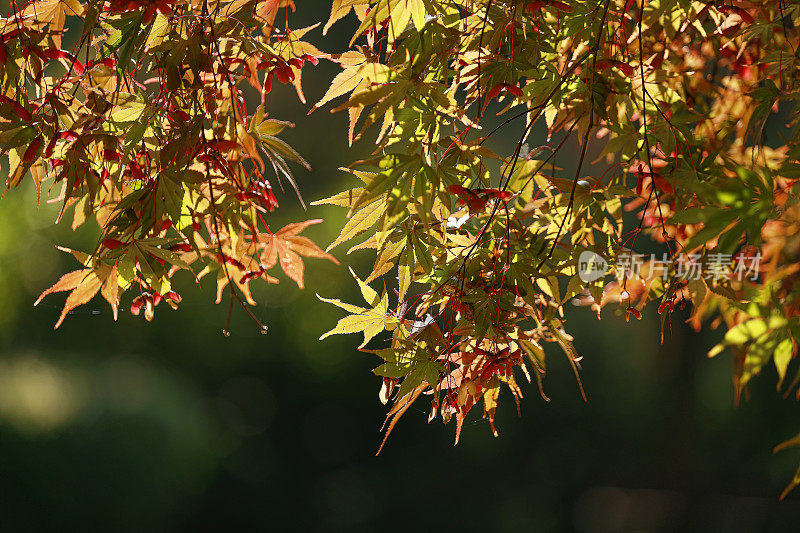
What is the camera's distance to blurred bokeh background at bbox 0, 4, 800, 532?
2.46 m

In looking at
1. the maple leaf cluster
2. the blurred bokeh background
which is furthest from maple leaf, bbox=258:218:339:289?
the blurred bokeh background

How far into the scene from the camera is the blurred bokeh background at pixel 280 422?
96.7 inches

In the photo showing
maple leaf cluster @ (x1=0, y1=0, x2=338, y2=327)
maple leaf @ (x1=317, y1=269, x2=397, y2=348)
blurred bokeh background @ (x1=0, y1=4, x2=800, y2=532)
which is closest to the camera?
maple leaf cluster @ (x1=0, y1=0, x2=338, y2=327)

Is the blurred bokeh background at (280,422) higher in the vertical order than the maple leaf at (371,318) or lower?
lower

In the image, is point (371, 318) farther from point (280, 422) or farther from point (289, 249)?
point (280, 422)

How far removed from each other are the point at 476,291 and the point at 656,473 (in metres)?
1.99

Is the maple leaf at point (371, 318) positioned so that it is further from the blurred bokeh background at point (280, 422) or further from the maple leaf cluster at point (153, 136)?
the blurred bokeh background at point (280, 422)

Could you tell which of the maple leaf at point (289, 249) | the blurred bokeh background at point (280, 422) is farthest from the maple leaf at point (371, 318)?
the blurred bokeh background at point (280, 422)

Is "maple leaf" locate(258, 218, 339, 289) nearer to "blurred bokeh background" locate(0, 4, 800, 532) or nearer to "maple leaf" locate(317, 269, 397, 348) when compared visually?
"maple leaf" locate(317, 269, 397, 348)

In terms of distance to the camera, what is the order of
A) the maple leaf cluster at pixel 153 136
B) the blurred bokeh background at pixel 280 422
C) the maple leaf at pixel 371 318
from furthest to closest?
the blurred bokeh background at pixel 280 422
the maple leaf at pixel 371 318
the maple leaf cluster at pixel 153 136

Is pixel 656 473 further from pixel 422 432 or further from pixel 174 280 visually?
pixel 174 280

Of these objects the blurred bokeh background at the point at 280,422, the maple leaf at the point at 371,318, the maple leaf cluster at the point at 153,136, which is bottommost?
the blurred bokeh background at the point at 280,422

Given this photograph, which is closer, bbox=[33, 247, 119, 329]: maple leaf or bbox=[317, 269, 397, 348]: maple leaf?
bbox=[33, 247, 119, 329]: maple leaf

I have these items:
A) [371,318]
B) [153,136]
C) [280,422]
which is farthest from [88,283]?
[280,422]
